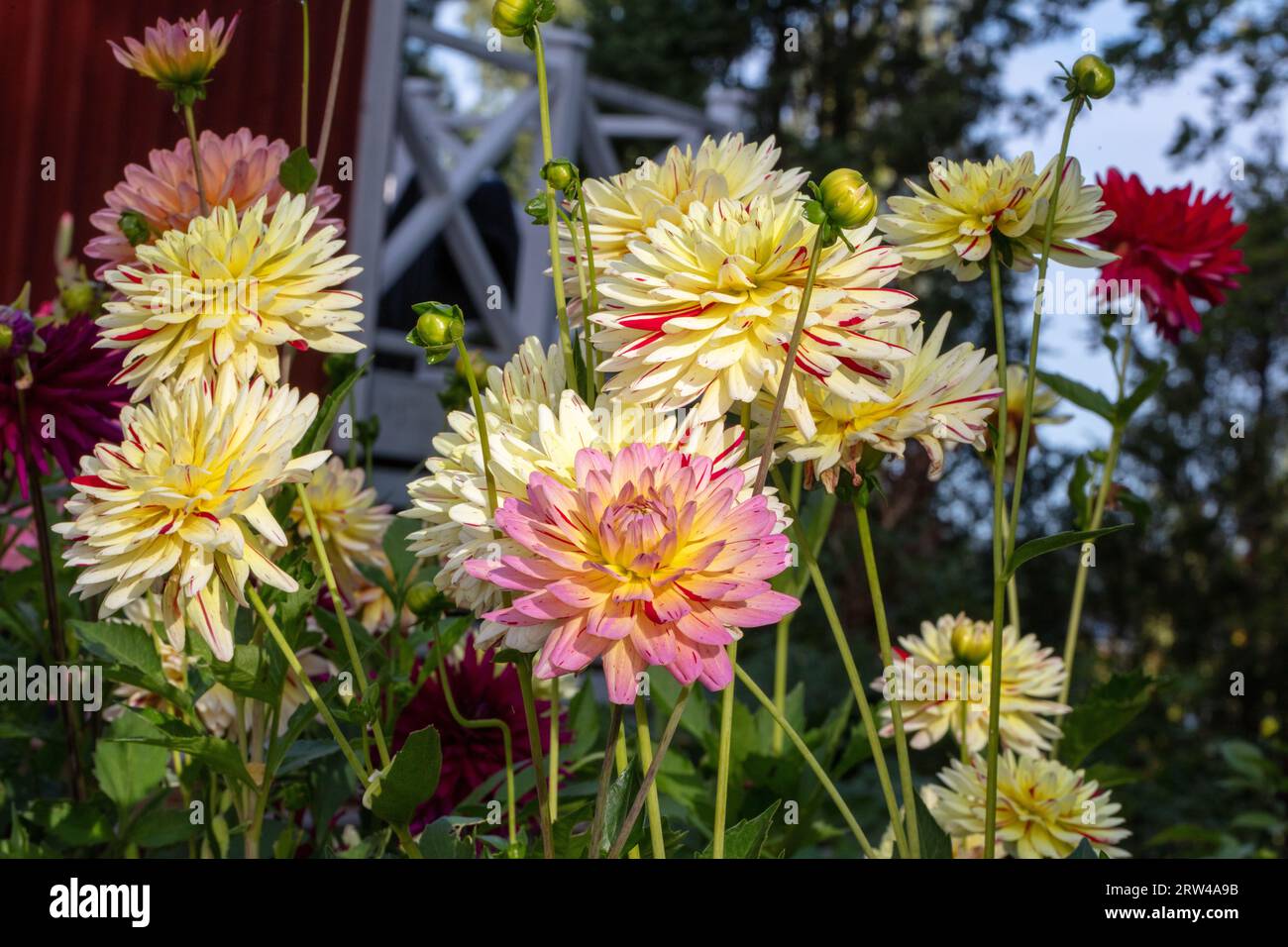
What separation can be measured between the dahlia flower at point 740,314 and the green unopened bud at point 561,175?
0.17ft

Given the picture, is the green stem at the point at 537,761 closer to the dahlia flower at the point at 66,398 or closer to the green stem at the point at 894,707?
the green stem at the point at 894,707

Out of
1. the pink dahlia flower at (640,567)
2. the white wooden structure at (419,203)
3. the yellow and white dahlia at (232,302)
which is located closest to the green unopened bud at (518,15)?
the yellow and white dahlia at (232,302)

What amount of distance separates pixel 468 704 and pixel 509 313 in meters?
3.61

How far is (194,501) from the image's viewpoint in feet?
1.56

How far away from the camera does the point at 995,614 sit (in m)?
0.53

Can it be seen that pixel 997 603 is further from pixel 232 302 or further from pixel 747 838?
pixel 232 302

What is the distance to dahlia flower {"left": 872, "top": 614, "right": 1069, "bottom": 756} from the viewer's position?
80 centimetres

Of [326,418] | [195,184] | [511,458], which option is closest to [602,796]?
[511,458]

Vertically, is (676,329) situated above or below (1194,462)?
below

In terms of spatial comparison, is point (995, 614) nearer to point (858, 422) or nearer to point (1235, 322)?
point (858, 422)

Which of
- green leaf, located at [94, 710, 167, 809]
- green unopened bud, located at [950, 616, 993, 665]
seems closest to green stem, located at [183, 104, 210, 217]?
green leaf, located at [94, 710, 167, 809]

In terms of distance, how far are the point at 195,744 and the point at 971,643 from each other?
491mm

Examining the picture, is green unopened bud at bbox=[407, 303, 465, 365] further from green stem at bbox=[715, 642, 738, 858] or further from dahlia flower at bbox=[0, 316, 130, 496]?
dahlia flower at bbox=[0, 316, 130, 496]
